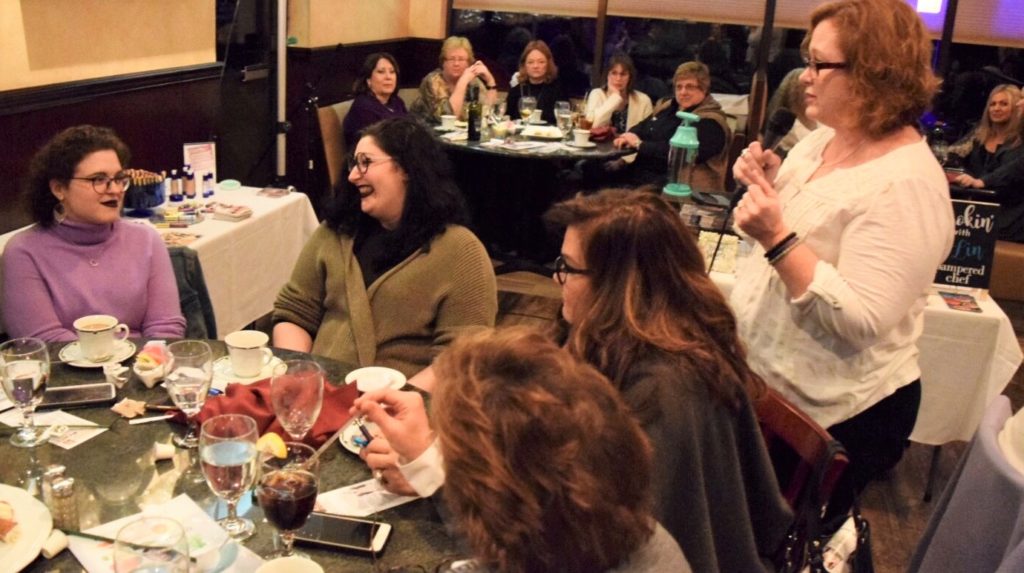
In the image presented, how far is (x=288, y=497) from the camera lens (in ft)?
3.87

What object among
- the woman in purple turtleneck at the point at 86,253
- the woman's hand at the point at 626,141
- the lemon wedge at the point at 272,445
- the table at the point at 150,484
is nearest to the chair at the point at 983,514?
the table at the point at 150,484

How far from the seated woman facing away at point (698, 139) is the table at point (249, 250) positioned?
2013mm

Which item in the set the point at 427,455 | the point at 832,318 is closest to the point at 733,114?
the point at 832,318

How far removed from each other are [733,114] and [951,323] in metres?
3.87

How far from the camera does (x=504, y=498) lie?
939 mm

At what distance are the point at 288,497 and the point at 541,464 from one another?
422 millimetres

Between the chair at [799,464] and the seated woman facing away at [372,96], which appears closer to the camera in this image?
the chair at [799,464]

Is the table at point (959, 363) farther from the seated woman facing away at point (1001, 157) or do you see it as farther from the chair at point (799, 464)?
the seated woman facing away at point (1001, 157)

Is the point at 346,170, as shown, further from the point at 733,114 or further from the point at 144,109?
the point at 733,114

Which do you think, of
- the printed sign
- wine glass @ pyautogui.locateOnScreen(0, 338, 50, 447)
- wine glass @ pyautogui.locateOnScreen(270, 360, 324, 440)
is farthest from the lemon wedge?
the printed sign

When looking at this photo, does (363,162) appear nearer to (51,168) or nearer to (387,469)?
(51,168)

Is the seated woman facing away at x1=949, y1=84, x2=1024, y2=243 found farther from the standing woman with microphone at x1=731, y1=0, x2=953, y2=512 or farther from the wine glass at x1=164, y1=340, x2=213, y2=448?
the wine glass at x1=164, y1=340, x2=213, y2=448

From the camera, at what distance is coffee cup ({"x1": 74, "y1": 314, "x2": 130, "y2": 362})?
1.79m

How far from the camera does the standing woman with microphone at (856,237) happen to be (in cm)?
161
